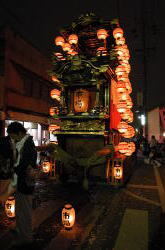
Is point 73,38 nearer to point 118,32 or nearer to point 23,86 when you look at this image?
point 118,32

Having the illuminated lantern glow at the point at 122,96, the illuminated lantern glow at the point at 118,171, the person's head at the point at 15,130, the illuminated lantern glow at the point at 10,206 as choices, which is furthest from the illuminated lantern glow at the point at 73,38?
the illuminated lantern glow at the point at 10,206

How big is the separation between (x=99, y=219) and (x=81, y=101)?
571 cm

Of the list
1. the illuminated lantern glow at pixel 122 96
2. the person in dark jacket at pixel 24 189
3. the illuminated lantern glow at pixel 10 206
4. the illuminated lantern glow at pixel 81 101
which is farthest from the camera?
the illuminated lantern glow at pixel 122 96

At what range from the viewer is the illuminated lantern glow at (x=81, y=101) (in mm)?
10548

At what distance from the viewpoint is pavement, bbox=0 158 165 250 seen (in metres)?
4.80

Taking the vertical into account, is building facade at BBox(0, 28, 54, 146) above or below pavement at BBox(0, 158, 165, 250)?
above

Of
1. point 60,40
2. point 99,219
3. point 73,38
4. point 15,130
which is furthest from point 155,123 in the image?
point 15,130

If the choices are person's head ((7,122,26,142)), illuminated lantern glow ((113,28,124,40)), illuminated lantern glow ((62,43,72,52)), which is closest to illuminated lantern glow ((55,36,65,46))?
illuminated lantern glow ((62,43,72,52))

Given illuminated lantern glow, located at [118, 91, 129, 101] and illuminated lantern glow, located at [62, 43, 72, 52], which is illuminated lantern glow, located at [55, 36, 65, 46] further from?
illuminated lantern glow, located at [118, 91, 129, 101]

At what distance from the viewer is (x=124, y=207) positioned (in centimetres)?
721

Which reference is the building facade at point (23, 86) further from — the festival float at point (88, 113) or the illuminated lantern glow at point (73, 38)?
the illuminated lantern glow at point (73, 38)

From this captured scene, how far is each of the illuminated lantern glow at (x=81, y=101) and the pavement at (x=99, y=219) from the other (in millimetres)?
3452

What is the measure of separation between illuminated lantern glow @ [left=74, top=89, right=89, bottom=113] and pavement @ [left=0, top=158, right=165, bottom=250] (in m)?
3.45

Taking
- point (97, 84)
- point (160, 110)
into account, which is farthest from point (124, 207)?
point (160, 110)
